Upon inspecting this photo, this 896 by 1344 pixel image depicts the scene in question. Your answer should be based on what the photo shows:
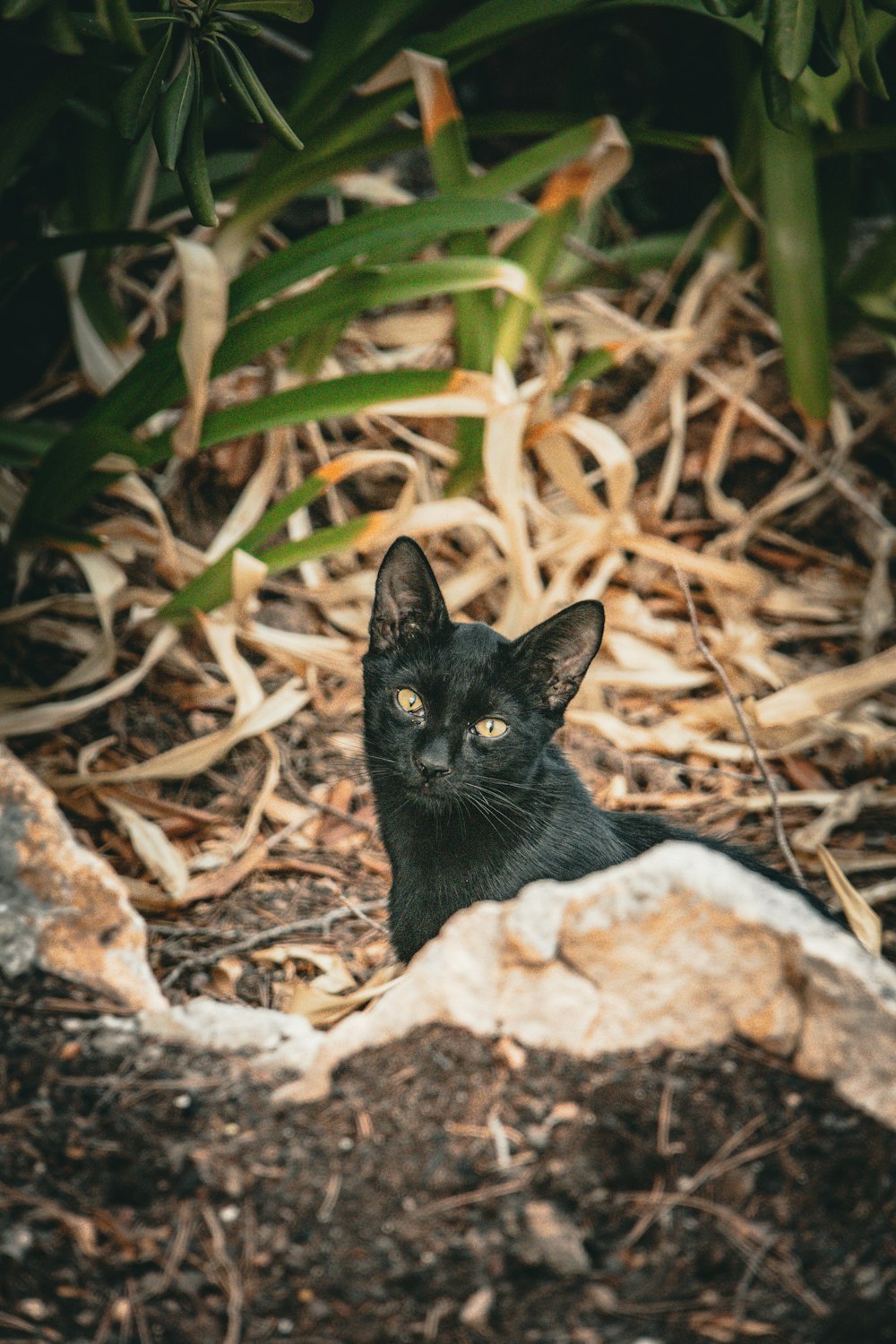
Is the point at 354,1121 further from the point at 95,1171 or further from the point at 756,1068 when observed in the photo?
the point at 756,1068

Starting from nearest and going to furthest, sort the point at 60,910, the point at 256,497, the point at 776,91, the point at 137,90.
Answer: the point at 60,910 < the point at 137,90 < the point at 776,91 < the point at 256,497

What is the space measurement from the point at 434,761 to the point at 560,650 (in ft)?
1.07

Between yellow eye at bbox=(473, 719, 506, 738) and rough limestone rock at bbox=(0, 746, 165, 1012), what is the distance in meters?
0.69

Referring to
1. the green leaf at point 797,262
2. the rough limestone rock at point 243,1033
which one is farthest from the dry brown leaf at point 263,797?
the green leaf at point 797,262

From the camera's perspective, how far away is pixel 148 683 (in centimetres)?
303

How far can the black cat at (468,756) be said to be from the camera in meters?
2.13

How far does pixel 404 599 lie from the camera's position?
2.24 m

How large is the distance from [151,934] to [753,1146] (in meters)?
1.36

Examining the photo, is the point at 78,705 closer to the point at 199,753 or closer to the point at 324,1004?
the point at 199,753

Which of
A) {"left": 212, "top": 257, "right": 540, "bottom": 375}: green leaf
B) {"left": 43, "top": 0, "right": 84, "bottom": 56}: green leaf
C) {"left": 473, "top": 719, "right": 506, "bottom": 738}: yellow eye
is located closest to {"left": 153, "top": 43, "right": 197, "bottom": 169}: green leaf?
{"left": 43, "top": 0, "right": 84, "bottom": 56}: green leaf

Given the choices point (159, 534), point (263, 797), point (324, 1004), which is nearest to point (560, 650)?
point (324, 1004)

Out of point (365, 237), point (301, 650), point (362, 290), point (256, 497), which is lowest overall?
point (301, 650)

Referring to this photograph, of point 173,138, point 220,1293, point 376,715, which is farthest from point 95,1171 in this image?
point 173,138

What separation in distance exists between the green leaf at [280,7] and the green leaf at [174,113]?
0.10 metres
